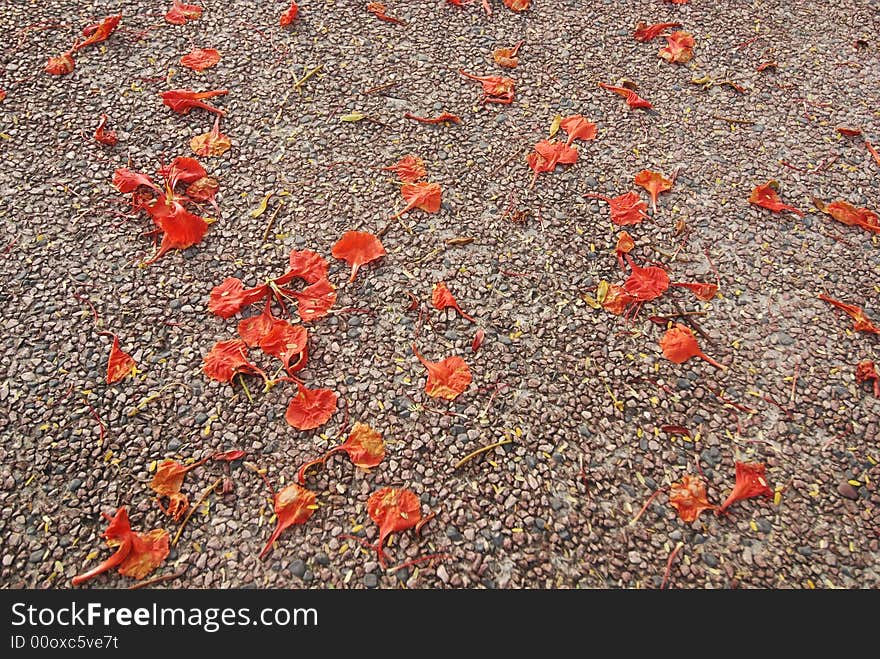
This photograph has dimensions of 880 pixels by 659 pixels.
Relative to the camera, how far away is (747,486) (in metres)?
2.29

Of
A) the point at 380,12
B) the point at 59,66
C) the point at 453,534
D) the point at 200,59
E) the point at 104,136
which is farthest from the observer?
the point at 380,12

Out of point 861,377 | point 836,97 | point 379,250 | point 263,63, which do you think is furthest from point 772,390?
point 263,63

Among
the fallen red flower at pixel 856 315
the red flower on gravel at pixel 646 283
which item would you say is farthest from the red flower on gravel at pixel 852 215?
the red flower on gravel at pixel 646 283

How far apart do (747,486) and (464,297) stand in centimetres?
125

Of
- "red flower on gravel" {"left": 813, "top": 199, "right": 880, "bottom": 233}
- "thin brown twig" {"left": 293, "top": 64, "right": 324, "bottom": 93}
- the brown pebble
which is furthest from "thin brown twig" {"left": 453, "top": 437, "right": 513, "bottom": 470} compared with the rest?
"thin brown twig" {"left": 293, "top": 64, "right": 324, "bottom": 93}

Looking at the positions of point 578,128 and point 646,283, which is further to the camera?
point 578,128

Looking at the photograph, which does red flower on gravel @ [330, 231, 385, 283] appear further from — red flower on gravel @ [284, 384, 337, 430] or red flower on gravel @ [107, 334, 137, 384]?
red flower on gravel @ [107, 334, 137, 384]

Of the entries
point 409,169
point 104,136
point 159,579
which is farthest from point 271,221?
point 159,579

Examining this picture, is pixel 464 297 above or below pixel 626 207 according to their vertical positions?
below

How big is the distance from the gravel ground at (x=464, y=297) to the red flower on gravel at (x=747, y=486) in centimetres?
4

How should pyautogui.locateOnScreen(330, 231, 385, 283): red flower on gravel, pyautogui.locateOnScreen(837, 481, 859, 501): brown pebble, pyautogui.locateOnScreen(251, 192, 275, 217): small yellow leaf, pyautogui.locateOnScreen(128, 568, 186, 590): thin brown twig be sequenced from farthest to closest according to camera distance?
pyautogui.locateOnScreen(251, 192, 275, 217): small yellow leaf < pyautogui.locateOnScreen(330, 231, 385, 283): red flower on gravel < pyautogui.locateOnScreen(837, 481, 859, 501): brown pebble < pyautogui.locateOnScreen(128, 568, 186, 590): thin brown twig

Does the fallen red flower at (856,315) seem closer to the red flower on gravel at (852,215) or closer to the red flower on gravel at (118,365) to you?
the red flower on gravel at (852,215)

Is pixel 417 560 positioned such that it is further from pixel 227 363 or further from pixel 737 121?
pixel 737 121

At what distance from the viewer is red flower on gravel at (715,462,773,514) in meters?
2.27
